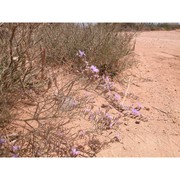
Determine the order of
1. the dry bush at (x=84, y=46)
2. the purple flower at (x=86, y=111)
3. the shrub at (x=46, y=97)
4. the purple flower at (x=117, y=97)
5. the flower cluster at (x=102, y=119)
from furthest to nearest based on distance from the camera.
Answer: the dry bush at (x=84, y=46)
the purple flower at (x=117, y=97)
the purple flower at (x=86, y=111)
the flower cluster at (x=102, y=119)
the shrub at (x=46, y=97)

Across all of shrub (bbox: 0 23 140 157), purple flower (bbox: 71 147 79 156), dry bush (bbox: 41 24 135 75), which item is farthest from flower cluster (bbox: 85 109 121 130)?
dry bush (bbox: 41 24 135 75)

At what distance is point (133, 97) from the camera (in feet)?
8.75

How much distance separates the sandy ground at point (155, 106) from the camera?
186 centimetres

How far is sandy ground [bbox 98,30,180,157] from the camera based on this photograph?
186 centimetres

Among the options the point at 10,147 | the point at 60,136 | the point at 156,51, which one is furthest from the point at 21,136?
the point at 156,51

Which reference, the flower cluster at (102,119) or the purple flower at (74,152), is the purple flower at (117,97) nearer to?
the flower cluster at (102,119)

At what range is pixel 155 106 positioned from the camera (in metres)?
2.55

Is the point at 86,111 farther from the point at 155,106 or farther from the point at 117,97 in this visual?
the point at 155,106

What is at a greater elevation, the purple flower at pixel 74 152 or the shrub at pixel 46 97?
the shrub at pixel 46 97

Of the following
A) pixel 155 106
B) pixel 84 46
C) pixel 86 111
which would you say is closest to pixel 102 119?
pixel 86 111

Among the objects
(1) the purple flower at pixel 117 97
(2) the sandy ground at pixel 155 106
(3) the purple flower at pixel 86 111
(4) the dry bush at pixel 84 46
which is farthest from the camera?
(4) the dry bush at pixel 84 46

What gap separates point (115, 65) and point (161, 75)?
0.58 m

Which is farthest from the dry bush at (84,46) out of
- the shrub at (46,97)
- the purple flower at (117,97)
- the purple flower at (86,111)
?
the purple flower at (86,111)
